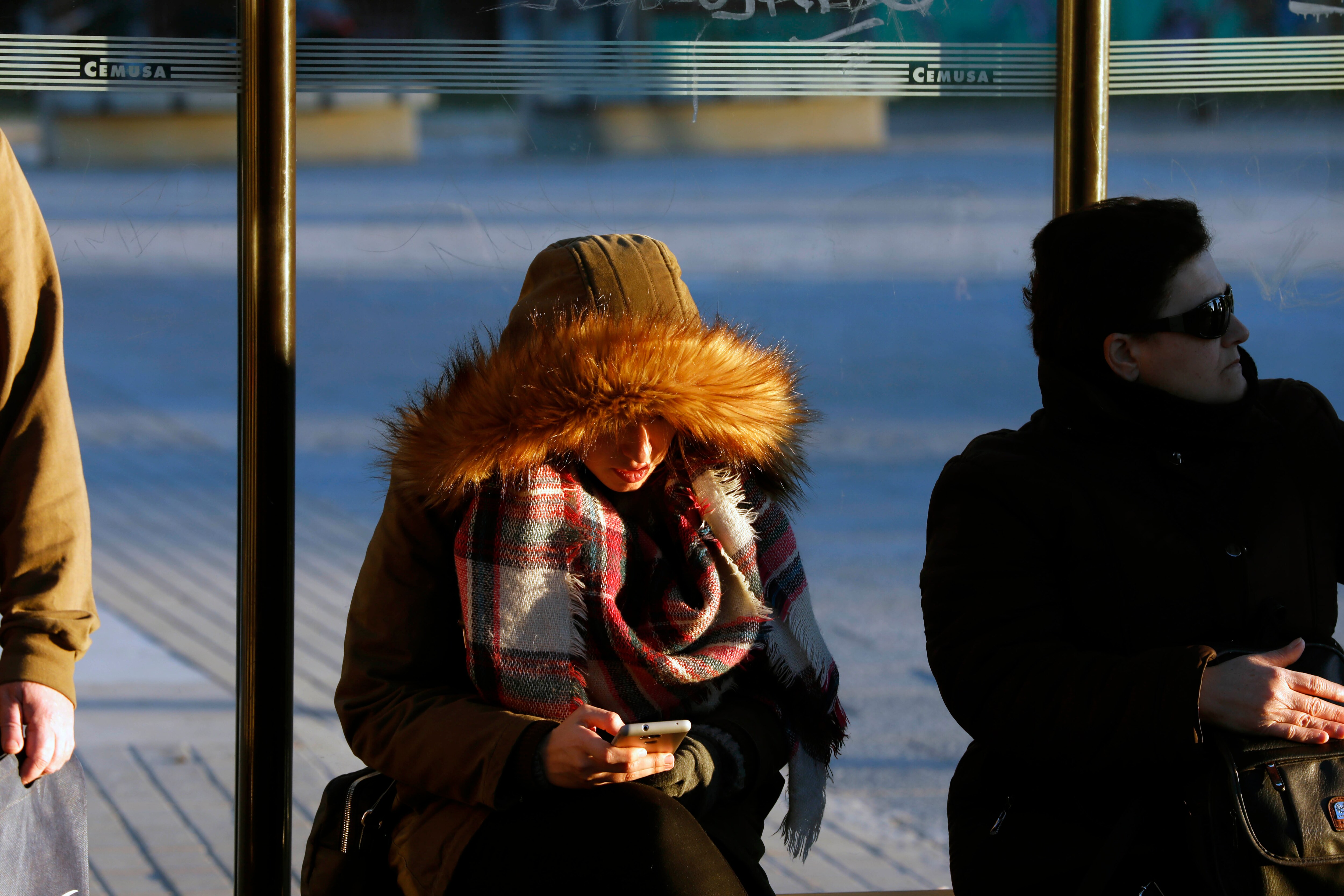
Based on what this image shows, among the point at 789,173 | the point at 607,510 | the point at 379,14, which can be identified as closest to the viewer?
the point at 607,510

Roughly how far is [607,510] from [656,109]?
920mm

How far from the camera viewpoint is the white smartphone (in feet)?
5.99

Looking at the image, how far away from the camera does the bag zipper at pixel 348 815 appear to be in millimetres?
2057

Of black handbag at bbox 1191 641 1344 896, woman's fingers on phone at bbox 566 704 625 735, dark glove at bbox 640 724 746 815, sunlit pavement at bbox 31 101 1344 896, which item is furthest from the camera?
sunlit pavement at bbox 31 101 1344 896

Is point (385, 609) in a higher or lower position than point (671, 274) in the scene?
lower

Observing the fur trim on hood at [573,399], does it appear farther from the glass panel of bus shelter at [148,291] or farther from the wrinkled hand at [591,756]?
the glass panel of bus shelter at [148,291]

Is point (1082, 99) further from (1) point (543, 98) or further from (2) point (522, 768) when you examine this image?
(2) point (522, 768)

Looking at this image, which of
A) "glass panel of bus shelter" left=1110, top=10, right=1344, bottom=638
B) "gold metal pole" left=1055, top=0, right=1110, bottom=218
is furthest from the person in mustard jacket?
"glass panel of bus shelter" left=1110, top=10, right=1344, bottom=638

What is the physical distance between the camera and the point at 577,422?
79.2 inches

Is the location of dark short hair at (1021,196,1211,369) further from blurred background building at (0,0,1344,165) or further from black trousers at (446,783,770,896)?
black trousers at (446,783,770,896)

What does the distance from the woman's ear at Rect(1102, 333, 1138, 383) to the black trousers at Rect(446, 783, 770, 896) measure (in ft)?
3.05

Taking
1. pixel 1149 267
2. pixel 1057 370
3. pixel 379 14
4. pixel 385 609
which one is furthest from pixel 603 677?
pixel 379 14

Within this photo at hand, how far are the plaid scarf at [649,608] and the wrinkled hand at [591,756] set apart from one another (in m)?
0.11

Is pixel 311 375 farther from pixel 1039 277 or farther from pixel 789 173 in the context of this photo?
pixel 1039 277
